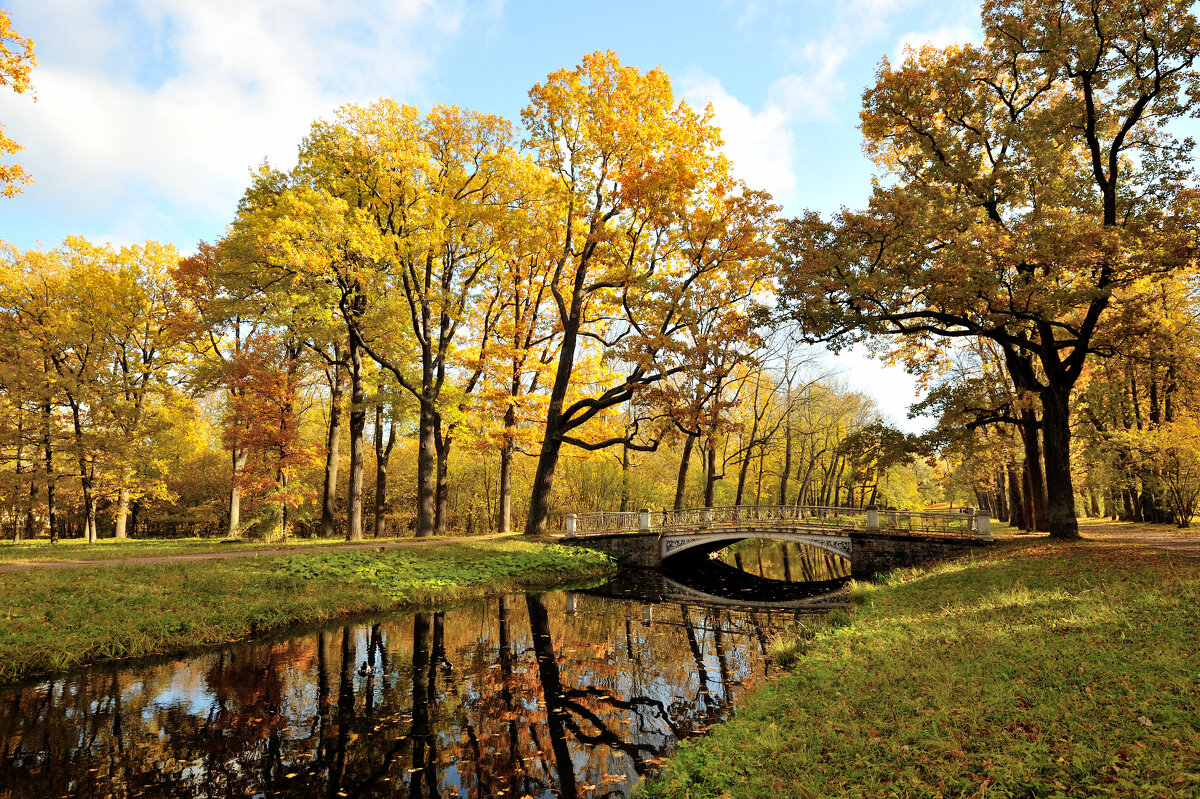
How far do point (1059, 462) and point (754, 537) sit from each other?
10965 millimetres

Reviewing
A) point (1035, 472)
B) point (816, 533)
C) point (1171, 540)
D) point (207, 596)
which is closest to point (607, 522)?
→ point (816, 533)

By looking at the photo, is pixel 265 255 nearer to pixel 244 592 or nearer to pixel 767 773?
pixel 244 592

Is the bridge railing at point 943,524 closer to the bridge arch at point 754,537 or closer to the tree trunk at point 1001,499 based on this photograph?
the bridge arch at point 754,537

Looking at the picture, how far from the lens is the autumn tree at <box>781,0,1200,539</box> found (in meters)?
13.5

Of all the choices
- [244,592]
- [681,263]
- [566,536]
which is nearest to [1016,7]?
[681,263]

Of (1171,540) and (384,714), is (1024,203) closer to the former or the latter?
(1171,540)

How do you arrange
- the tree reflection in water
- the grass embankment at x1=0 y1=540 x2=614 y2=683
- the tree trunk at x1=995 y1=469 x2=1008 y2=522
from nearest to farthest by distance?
the tree reflection in water
the grass embankment at x1=0 y1=540 x2=614 y2=683
the tree trunk at x1=995 y1=469 x2=1008 y2=522

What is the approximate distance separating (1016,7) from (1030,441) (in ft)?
44.3

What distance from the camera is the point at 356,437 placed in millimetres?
23609

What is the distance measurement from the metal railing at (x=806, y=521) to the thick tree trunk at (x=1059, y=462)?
10.5 ft

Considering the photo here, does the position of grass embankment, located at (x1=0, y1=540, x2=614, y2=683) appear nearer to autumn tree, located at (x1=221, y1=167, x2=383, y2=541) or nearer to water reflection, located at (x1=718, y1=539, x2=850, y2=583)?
autumn tree, located at (x1=221, y1=167, x2=383, y2=541)

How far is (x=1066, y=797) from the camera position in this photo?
4.02 metres

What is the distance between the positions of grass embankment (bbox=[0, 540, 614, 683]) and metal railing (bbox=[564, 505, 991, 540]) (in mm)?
7660

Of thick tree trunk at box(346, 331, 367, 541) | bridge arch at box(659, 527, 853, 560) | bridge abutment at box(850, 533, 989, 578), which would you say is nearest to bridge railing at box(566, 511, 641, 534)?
bridge arch at box(659, 527, 853, 560)
